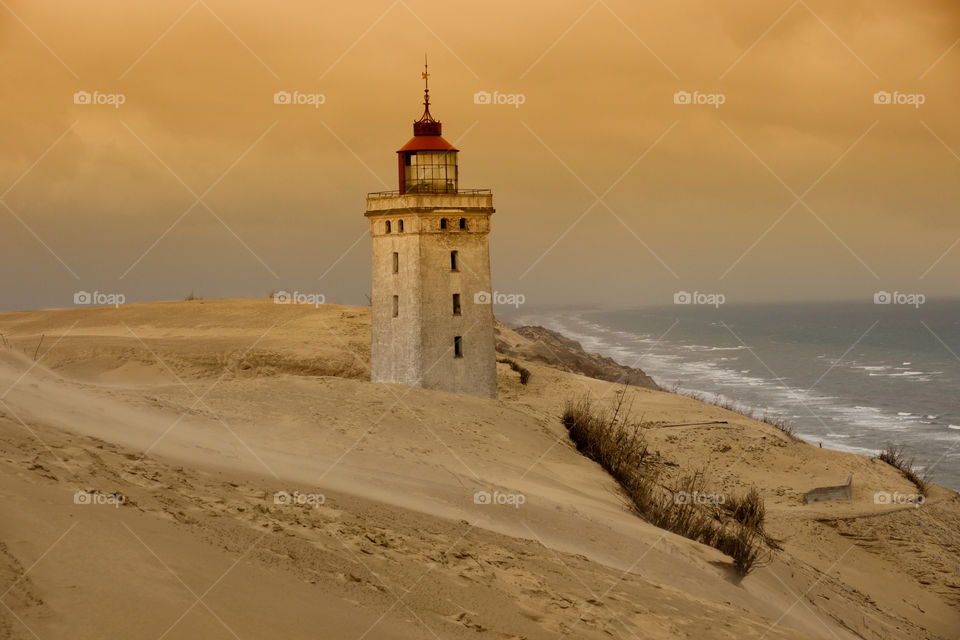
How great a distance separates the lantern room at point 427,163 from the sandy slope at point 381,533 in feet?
26.5

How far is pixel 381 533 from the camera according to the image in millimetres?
9758

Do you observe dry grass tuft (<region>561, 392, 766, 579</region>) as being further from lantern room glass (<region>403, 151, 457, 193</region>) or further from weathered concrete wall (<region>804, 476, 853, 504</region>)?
lantern room glass (<region>403, 151, 457, 193</region>)

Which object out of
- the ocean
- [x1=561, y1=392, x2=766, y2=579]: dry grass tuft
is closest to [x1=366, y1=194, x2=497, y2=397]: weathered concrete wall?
[x1=561, y1=392, x2=766, y2=579]: dry grass tuft

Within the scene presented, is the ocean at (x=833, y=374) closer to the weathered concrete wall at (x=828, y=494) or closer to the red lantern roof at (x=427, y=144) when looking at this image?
the weathered concrete wall at (x=828, y=494)


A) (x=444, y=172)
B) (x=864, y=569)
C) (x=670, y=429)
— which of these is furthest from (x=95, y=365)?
(x=864, y=569)

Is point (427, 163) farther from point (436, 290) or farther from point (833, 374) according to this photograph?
point (833, 374)

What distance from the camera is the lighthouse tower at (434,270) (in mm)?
26969

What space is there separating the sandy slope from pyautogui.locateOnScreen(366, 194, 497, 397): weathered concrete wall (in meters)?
5.59

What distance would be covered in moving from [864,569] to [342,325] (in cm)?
3042

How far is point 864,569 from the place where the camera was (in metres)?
17.5

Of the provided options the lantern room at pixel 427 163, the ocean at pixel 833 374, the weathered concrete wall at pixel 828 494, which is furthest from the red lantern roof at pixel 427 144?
the ocean at pixel 833 374

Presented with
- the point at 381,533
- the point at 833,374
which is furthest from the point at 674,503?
the point at 833,374

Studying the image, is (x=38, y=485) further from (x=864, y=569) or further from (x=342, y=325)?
(x=342, y=325)

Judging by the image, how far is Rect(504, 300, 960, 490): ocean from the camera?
4391cm
